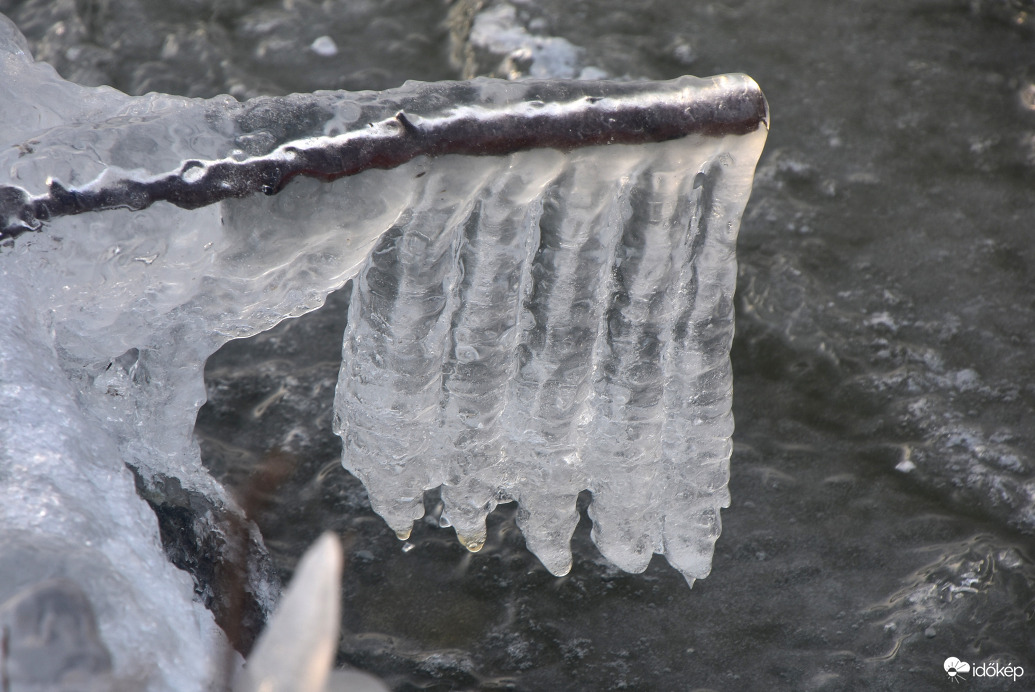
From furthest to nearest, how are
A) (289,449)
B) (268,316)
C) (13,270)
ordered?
1. (289,449)
2. (268,316)
3. (13,270)

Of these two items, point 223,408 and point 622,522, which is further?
point 223,408

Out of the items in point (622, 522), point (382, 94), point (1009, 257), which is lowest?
point (622, 522)

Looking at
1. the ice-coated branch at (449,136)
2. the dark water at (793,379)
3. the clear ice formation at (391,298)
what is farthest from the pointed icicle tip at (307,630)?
the dark water at (793,379)

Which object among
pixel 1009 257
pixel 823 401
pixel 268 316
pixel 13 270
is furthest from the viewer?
pixel 1009 257

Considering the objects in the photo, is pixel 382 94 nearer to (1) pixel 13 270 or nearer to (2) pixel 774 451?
(1) pixel 13 270

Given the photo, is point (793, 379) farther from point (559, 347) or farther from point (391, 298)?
point (391, 298)

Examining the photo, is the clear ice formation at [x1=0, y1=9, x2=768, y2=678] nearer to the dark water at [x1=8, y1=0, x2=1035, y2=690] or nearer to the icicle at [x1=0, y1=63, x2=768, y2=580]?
the icicle at [x1=0, y1=63, x2=768, y2=580]

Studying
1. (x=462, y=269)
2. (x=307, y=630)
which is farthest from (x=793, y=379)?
(x=307, y=630)

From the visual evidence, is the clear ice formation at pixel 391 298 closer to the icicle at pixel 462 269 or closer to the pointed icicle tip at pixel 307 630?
the icicle at pixel 462 269

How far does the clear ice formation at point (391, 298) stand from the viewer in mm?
966

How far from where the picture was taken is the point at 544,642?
4.90 feet

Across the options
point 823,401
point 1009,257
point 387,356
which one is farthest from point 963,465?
point 387,356

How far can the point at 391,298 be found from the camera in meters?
1.20

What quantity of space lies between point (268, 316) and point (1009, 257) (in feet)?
5.60
